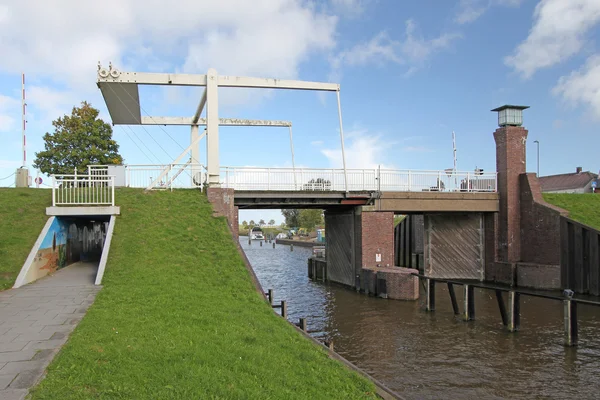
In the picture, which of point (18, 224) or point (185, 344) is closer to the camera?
point (185, 344)

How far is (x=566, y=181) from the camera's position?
169 ft

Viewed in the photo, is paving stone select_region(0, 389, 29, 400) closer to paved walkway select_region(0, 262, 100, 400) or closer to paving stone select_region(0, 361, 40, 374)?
paved walkway select_region(0, 262, 100, 400)

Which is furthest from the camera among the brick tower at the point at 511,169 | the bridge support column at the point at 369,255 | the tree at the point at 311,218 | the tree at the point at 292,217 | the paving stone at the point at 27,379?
the tree at the point at 292,217

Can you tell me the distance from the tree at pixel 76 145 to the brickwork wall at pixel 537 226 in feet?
88.4

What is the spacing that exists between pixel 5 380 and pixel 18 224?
11.6 metres

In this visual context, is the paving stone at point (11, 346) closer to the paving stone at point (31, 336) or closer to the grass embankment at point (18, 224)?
the paving stone at point (31, 336)

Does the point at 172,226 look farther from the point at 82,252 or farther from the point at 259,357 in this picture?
the point at 259,357

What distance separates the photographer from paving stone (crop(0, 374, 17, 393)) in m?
5.72

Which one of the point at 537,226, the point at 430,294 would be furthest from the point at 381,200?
the point at 537,226

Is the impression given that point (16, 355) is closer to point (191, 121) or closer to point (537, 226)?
point (191, 121)

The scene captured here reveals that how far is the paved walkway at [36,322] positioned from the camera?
612cm

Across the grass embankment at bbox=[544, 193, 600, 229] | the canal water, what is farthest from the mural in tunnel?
the grass embankment at bbox=[544, 193, 600, 229]

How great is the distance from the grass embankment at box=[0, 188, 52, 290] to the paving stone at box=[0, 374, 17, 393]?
25.7 feet

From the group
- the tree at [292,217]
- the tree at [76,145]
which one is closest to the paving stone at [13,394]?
the tree at [76,145]
